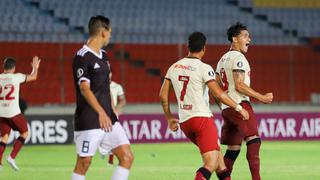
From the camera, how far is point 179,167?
669 inches

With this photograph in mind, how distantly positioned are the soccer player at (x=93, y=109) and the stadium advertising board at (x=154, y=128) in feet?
48.7

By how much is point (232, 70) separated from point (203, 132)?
152 cm

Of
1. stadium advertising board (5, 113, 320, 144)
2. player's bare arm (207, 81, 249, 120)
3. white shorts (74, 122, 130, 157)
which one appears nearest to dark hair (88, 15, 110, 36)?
white shorts (74, 122, 130, 157)

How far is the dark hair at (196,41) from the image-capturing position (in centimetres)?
1090

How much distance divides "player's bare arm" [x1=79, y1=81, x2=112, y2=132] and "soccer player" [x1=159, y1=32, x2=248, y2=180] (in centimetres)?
169

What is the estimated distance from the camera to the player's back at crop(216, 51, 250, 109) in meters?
12.1

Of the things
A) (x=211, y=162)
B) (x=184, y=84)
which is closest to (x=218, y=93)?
(x=184, y=84)

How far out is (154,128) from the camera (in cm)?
2591

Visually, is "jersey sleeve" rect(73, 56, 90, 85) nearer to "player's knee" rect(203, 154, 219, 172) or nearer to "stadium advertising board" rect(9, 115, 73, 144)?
"player's knee" rect(203, 154, 219, 172)

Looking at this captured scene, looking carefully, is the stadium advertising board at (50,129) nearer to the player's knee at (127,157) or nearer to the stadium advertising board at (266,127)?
the stadium advertising board at (266,127)

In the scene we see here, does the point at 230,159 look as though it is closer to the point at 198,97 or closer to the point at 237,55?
the point at 237,55

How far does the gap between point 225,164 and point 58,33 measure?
50.8 feet

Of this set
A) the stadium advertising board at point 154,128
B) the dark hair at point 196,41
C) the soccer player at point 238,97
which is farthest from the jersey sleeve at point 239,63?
the stadium advertising board at point 154,128

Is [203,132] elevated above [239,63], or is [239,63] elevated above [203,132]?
[239,63]
